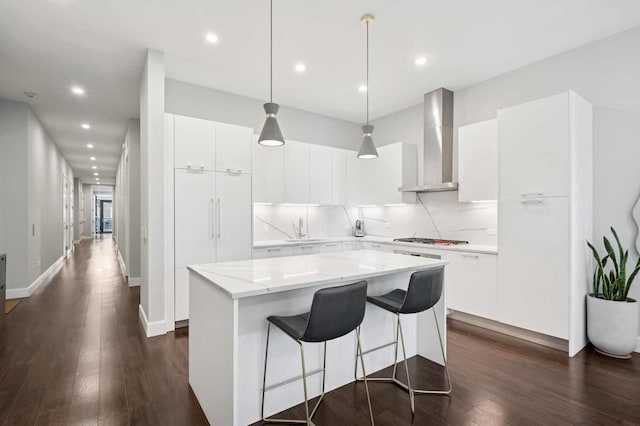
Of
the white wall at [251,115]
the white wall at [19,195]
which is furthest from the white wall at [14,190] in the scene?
the white wall at [251,115]

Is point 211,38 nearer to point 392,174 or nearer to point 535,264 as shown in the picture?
point 392,174

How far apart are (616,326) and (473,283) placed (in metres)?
1.23

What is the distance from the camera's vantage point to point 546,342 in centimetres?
314

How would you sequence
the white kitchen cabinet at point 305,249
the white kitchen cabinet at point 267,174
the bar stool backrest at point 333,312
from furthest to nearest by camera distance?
the white kitchen cabinet at point 305,249, the white kitchen cabinet at point 267,174, the bar stool backrest at point 333,312

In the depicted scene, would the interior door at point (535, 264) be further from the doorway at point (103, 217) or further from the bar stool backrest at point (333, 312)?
the doorway at point (103, 217)

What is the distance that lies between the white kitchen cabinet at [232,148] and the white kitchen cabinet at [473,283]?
2.79 metres

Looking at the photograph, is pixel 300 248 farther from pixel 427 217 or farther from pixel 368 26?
pixel 368 26

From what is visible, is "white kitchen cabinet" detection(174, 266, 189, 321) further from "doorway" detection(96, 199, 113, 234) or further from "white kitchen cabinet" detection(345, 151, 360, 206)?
"doorway" detection(96, 199, 113, 234)

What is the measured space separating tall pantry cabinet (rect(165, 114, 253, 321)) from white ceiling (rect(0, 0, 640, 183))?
817 millimetres

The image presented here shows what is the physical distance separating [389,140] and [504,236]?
2.78 meters

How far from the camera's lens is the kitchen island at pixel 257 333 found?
69.6 inches

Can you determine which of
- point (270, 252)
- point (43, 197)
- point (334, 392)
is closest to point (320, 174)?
point (270, 252)

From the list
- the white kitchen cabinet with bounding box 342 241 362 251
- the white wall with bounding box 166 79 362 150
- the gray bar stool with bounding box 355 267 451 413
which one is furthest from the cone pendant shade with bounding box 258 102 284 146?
the white kitchen cabinet with bounding box 342 241 362 251

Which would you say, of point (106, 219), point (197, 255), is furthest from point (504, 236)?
point (106, 219)
